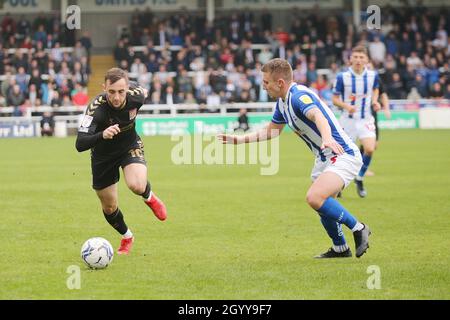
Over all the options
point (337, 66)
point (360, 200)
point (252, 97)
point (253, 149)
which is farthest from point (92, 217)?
point (337, 66)

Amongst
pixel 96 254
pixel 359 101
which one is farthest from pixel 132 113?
pixel 359 101

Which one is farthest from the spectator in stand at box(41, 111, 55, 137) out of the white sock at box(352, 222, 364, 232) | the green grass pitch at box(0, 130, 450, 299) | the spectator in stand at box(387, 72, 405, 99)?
the white sock at box(352, 222, 364, 232)

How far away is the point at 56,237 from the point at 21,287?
3274 millimetres

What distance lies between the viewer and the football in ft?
29.3

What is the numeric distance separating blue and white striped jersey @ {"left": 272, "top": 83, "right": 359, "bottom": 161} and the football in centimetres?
219

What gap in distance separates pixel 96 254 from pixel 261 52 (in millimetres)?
30584

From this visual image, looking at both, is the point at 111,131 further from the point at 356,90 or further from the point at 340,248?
the point at 356,90

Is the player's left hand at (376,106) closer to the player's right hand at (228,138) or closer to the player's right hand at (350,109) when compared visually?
the player's right hand at (350,109)

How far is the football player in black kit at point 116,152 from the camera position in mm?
9617

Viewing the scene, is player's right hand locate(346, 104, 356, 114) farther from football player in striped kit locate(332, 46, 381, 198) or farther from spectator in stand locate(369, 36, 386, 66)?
spectator in stand locate(369, 36, 386, 66)

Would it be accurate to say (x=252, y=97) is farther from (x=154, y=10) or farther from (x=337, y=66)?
(x=154, y=10)

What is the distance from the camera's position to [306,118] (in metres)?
9.14

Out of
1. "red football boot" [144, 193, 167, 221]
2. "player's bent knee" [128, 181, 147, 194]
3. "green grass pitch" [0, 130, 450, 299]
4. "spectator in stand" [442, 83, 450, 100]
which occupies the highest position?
"player's bent knee" [128, 181, 147, 194]

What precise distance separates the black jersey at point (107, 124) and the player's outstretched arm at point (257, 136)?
38.5 inches
